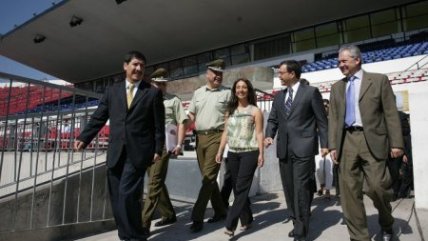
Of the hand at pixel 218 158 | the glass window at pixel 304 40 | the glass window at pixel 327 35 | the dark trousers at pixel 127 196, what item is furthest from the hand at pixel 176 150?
the glass window at pixel 304 40

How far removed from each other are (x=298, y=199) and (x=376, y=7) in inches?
682

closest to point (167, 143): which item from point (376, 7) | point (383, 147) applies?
point (383, 147)

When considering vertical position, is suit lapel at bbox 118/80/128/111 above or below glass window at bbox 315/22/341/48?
below

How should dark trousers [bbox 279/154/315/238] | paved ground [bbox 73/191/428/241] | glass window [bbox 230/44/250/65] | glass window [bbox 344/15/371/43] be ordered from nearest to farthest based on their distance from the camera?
dark trousers [bbox 279/154/315/238] → paved ground [bbox 73/191/428/241] → glass window [bbox 344/15/371/43] → glass window [bbox 230/44/250/65]

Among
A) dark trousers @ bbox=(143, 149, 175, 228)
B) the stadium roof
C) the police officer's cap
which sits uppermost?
the stadium roof

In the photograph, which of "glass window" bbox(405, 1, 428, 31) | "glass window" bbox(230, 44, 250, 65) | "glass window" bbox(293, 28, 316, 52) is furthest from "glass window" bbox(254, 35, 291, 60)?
"glass window" bbox(405, 1, 428, 31)

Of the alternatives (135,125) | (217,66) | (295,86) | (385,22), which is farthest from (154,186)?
→ (385,22)

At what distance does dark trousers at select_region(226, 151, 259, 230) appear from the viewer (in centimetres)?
368

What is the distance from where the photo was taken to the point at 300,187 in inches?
138

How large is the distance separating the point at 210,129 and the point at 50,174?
1882 mm

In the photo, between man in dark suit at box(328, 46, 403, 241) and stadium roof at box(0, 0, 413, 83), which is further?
stadium roof at box(0, 0, 413, 83)

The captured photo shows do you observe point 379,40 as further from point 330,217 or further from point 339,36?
point 330,217

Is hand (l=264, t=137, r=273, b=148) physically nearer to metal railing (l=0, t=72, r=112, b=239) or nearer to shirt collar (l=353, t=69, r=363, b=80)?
shirt collar (l=353, t=69, r=363, b=80)

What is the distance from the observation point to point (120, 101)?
3373 mm
